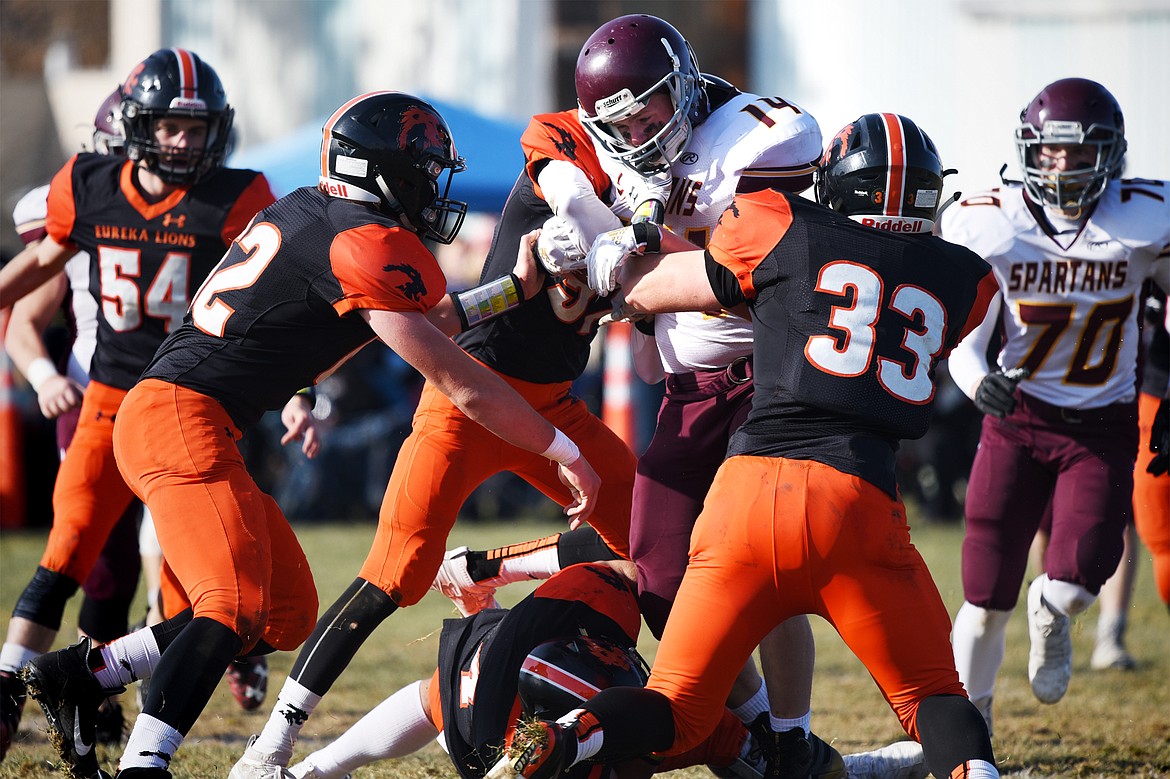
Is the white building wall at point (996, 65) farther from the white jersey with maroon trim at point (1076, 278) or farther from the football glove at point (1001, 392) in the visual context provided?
the football glove at point (1001, 392)

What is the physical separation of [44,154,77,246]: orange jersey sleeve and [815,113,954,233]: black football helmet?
2.44 meters

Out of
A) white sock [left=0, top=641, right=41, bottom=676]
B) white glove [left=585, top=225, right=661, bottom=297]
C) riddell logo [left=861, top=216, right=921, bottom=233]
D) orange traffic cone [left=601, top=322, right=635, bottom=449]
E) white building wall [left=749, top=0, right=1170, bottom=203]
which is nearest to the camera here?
riddell logo [left=861, top=216, right=921, bottom=233]

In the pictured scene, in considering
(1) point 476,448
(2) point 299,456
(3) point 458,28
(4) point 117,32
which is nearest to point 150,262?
(1) point 476,448

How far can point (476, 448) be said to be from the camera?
Answer: 12.2 ft

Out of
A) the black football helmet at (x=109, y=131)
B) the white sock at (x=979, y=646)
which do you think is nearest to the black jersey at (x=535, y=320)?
the white sock at (x=979, y=646)

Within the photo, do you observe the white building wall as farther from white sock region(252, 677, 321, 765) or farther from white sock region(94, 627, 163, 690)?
white sock region(94, 627, 163, 690)

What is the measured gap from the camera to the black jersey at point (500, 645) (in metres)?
3.03

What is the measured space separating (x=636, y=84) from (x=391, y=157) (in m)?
0.65

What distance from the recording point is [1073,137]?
4.02 meters

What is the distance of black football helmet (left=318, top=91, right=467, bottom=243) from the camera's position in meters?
3.33

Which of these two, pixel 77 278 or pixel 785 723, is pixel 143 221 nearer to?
pixel 77 278

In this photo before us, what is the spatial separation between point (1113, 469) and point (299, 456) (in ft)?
20.6

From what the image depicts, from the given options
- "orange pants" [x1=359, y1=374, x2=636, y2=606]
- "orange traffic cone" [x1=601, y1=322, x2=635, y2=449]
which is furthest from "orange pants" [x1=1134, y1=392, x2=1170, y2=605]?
"orange traffic cone" [x1=601, y1=322, x2=635, y2=449]

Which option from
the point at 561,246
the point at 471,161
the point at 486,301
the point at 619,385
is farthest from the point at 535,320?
the point at 619,385
